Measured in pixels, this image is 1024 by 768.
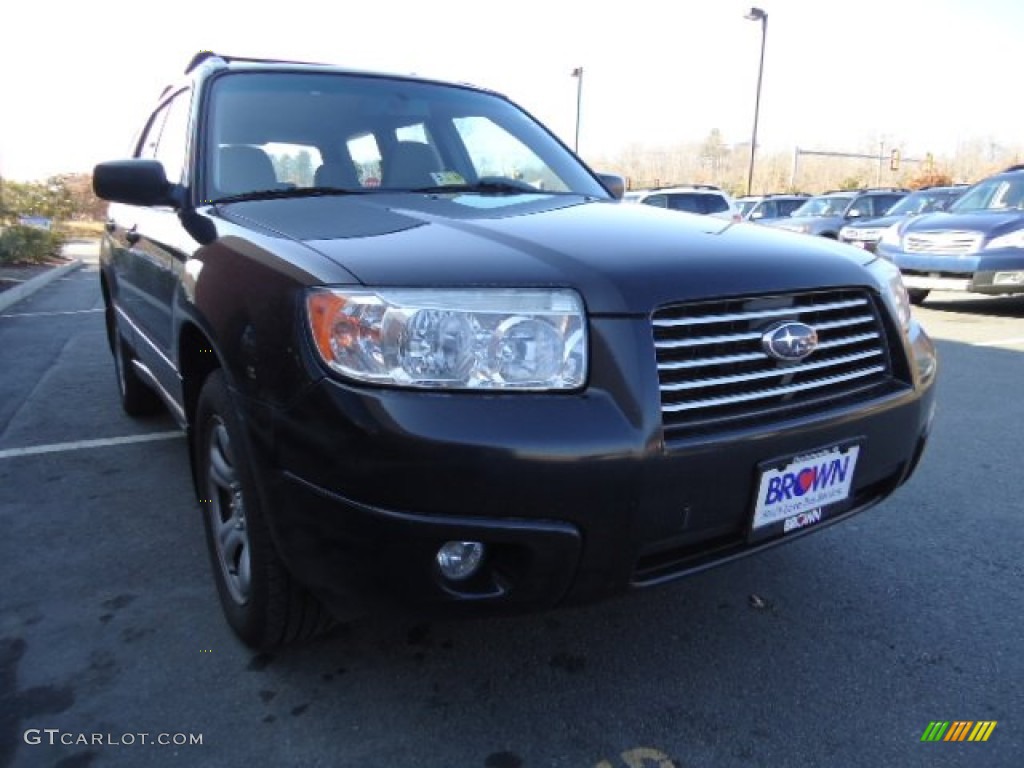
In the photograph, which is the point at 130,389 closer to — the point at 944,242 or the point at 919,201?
the point at 944,242

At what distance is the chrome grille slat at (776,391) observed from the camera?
1.69 meters

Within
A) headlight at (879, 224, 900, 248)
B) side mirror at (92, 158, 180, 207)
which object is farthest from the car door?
headlight at (879, 224, 900, 248)

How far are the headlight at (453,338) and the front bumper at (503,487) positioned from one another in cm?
4

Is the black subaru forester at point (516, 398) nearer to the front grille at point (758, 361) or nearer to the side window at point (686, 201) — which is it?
the front grille at point (758, 361)

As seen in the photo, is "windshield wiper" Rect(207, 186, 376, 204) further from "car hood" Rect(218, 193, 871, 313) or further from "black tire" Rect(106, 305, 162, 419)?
"black tire" Rect(106, 305, 162, 419)

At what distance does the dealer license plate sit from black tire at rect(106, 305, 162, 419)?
12.1ft

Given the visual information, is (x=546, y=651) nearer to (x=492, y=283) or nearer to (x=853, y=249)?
(x=492, y=283)

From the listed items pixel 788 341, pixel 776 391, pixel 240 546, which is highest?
pixel 788 341

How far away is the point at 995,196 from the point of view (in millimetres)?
9344

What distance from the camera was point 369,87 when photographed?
9.98 ft

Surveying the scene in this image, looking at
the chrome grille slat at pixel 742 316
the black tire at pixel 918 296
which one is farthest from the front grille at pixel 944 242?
the chrome grille slat at pixel 742 316

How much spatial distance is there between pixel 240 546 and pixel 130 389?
271cm

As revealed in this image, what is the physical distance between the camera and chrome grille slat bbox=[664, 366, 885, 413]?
1693mm

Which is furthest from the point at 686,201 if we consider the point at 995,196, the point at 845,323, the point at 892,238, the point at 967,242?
the point at 845,323
